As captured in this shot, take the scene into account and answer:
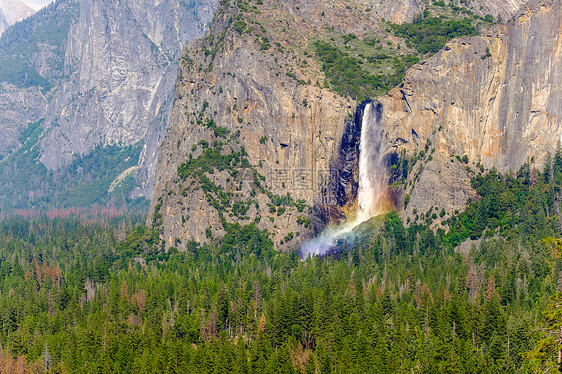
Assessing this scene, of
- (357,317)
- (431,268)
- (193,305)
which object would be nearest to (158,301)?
(193,305)

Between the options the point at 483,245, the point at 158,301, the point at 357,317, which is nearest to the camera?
the point at 357,317

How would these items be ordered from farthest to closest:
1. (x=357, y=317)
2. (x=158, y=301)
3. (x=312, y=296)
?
(x=158, y=301) < (x=312, y=296) < (x=357, y=317)

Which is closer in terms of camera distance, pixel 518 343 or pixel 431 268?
pixel 518 343

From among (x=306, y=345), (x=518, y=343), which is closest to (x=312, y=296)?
(x=306, y=345)

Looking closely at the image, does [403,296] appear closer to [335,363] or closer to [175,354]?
[335,363]

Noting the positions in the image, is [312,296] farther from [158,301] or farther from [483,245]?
[483,245]

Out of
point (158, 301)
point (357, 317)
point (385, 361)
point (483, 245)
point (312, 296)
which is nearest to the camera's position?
point (385, 361)

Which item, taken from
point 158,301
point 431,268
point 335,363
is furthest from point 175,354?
point 431,268

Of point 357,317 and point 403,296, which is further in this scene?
point 403,296

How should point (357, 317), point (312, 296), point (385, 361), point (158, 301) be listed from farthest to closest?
point (158, 301) → point (312, 296) → point (357, 317) → point (385, 361)
